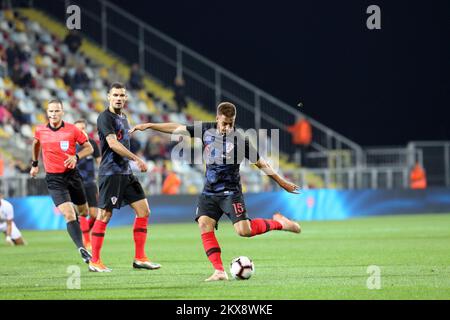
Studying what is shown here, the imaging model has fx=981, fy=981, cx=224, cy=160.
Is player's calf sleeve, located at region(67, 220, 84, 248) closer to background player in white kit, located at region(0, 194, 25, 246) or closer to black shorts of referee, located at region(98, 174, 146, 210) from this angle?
black shorts of referee, located at region(98, 174, 146, 210)

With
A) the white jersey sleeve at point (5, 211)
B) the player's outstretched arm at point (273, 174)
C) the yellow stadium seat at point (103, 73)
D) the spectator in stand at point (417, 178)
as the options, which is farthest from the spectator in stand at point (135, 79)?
the player's outstretched arm at point (273, 174)

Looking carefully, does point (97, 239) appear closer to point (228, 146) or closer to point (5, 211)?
point (228, 146)

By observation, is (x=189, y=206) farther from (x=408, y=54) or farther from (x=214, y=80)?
(x=408, y=54)

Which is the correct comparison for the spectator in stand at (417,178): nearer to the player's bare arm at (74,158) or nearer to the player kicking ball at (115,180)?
the player's bare arm at (74,158)

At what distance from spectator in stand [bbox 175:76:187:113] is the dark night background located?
346 cm

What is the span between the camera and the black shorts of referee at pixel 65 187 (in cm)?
1410

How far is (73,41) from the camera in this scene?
33.2 meters

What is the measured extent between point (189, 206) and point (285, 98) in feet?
35.6

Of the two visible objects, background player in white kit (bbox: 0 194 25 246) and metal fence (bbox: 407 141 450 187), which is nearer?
background player in white kit (bbox: 0 194 25 246)

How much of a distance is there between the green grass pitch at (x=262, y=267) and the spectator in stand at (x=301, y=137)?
32.7ft

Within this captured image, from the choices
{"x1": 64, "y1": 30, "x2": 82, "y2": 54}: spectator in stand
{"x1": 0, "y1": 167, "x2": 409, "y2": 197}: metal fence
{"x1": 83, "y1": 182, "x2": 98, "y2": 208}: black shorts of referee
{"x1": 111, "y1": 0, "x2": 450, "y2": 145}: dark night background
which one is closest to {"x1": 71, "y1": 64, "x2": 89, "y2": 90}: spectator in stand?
{"x1": 64, "y1": 30, "x2": 82, "y2": 54}: spectator in stand

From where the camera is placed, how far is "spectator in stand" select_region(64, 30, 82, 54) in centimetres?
3312

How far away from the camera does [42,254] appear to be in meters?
16.4
